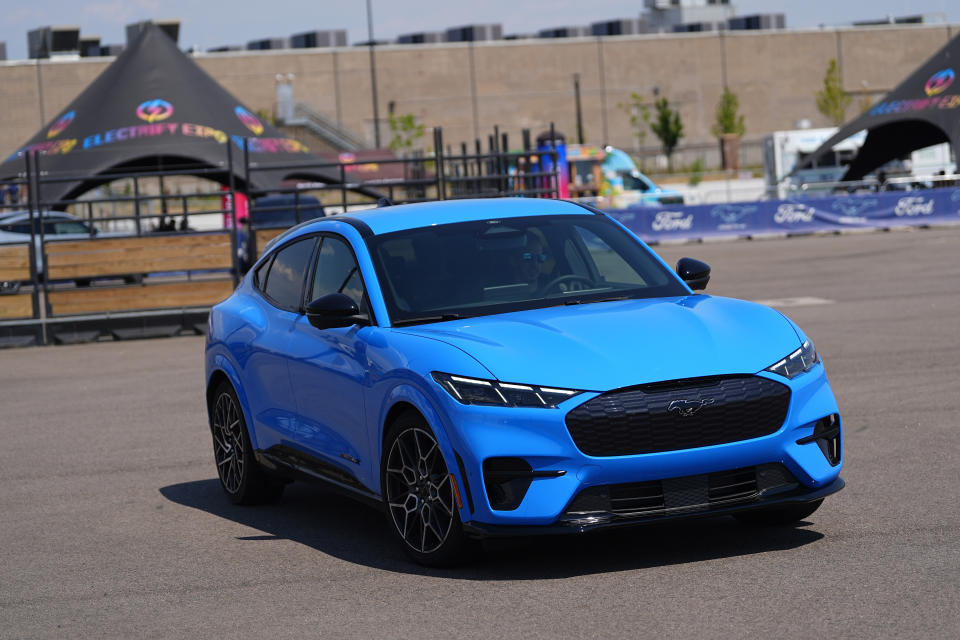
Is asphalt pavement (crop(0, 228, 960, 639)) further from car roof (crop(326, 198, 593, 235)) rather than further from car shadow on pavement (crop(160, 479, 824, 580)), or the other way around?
car roof (crop(326, 198, 593, 235))

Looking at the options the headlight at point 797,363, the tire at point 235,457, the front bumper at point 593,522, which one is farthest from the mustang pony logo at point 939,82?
the front bumper at point 593,522

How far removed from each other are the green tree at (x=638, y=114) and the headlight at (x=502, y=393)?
295 ft

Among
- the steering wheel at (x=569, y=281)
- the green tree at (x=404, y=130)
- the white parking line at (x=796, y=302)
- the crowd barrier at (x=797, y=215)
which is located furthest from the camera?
the green tree at (x=404, y=130)

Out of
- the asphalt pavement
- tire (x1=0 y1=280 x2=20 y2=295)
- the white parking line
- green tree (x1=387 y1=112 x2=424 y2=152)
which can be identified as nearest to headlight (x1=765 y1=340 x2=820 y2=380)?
the asphalt pavement

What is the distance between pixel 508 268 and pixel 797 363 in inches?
64.4

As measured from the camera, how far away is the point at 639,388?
6125mm

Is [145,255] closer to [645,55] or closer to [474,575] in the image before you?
[474,575]

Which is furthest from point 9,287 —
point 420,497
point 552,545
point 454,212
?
point 420,497

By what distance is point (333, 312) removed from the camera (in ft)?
23.3

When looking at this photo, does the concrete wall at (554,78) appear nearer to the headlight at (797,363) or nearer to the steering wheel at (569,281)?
the steering wheel at (569,281)

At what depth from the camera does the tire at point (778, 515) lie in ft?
22.7

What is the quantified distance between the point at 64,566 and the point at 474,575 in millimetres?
2174

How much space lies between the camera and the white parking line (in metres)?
20.5

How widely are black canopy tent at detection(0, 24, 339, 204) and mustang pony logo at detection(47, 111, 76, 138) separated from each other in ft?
0.10
